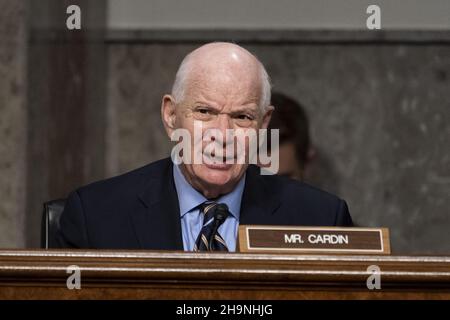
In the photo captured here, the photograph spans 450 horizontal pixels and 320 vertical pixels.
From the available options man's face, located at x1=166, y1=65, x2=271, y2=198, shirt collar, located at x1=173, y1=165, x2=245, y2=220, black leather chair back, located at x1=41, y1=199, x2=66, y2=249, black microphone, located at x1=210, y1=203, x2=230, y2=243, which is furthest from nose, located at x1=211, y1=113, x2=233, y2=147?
black leather chair back, located at x1=41, y1=199, x2=66, y2=249

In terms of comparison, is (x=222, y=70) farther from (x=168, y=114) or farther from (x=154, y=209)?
(x=154, y=209)

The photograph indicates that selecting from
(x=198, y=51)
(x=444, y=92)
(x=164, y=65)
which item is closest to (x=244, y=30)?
(x=164, y=65)

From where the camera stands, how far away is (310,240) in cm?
219

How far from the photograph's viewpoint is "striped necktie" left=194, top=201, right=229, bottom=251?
8.13ft

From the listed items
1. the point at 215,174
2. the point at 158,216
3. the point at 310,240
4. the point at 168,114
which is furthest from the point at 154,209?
the point at 310,240

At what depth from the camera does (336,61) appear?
4.98 meters

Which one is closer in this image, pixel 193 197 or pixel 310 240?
pixel 310 240

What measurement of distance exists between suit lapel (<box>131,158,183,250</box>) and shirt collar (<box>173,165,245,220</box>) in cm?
1

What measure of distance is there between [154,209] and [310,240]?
0.64 metres

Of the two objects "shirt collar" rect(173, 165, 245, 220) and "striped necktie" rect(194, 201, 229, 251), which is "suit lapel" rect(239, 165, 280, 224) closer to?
"shirt collar" rect(173, 165, 245, 220)

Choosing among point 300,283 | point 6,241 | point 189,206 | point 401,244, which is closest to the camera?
point 300,283

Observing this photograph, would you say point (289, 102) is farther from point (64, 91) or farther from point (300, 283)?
point (300, 283)
